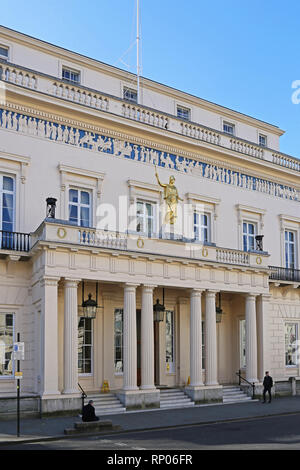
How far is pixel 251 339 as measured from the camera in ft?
84.1

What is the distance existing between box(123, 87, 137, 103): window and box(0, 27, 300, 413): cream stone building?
2.3 inches

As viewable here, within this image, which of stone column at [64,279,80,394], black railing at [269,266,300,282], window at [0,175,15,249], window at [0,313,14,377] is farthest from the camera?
black railing at [269,266,300,282]

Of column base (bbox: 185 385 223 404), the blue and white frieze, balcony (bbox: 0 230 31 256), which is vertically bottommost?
column base (bbox: 185 385 223 404)

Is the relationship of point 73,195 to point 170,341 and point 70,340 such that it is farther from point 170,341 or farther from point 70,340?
point 170,341

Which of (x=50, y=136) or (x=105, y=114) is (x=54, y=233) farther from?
(x=105, y=114)

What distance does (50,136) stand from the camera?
2355 centimetres

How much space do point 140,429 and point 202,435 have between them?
6.63 feet

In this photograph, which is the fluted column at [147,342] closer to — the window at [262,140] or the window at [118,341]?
the window at [118,341]

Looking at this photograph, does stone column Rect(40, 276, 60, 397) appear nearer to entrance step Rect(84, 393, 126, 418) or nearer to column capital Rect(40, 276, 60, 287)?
column capital Rect(40, 276, 60, 287)

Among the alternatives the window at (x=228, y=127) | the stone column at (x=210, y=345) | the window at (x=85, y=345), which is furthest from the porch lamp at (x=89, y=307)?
the window at (x=228, y=127)

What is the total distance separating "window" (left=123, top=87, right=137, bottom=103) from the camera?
95.3 ft

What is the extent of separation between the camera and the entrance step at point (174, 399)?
2261 cm

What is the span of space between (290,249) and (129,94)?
1190 centimetres

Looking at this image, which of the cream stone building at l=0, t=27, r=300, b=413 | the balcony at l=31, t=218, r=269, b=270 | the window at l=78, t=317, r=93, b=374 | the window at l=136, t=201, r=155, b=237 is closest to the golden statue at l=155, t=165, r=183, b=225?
the cream stone building at l=0, t=27, r=300, b=413
